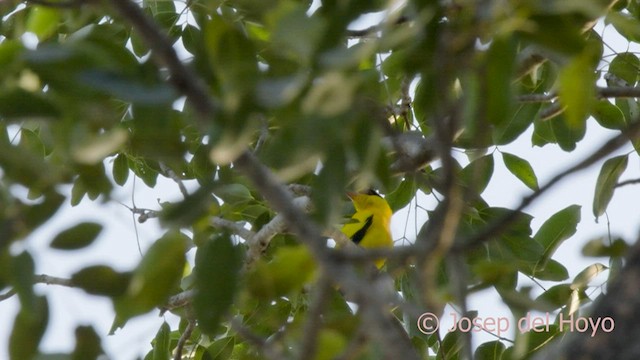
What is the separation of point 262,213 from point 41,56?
8.85 ft

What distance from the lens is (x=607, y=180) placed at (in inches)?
106

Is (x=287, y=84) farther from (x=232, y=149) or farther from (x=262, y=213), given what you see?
(x=262, y=213)

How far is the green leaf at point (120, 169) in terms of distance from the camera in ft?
12.7

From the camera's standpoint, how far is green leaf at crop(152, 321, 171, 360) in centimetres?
326

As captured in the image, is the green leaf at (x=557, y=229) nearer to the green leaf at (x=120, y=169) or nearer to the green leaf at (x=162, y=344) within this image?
the green leaf at (x=162, y=344)

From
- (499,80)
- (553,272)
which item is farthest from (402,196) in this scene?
(499,80)

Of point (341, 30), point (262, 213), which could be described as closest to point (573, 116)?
point (341, 30)

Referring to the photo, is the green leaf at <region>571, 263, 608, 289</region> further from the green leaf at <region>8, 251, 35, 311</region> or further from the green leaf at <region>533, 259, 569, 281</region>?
the green leaf at <region>8, 251, 35, 311</region>

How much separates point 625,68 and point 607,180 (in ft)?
2.87

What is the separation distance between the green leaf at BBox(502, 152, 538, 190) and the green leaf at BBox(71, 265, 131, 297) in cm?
254

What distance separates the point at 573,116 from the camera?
3.41 ft

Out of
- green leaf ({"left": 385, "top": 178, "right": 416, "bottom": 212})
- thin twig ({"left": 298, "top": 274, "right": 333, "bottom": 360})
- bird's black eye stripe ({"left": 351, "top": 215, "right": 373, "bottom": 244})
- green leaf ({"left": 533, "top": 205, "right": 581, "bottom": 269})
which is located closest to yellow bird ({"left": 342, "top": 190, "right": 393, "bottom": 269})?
bird's black eye stripe ({"left": 351, "top": 215, "right": 373, "bottom": 244})

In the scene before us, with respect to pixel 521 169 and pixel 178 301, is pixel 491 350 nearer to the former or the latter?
pixel 521 169

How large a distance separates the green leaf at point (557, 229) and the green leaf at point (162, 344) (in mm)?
1186
